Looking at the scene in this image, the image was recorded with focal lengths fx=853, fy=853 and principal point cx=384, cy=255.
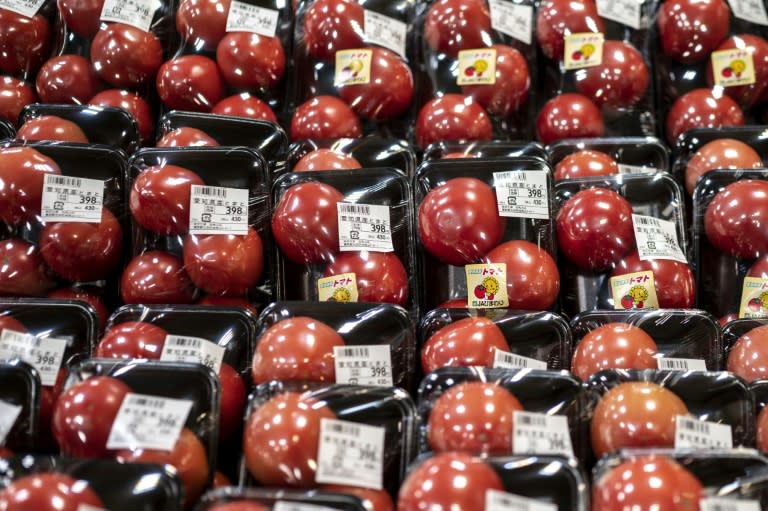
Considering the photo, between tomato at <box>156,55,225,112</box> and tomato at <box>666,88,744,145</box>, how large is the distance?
1.40 metres

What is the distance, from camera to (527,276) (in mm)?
1935

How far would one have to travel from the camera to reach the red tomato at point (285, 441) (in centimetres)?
141

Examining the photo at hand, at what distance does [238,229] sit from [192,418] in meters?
0.60

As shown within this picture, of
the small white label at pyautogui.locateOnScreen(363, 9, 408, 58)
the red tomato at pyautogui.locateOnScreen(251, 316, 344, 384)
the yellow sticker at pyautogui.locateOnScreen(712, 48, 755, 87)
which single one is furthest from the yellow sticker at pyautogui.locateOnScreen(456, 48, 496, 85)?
the red tomato at pyautogui.locateOnScreen(251, 316, 344, 384)

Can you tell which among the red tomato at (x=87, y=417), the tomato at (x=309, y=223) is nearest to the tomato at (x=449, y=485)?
the red tomato at (x=87, y=417)

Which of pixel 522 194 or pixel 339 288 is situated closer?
pixel 339 288

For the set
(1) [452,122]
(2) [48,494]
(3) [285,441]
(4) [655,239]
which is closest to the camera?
(2) [48,494]

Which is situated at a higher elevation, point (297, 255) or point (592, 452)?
point (297, 255)

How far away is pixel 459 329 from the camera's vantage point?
69.4 inches

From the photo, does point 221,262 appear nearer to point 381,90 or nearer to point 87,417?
point 87,417

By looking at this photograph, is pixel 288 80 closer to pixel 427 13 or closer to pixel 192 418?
pixel 427 13

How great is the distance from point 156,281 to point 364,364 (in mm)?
567

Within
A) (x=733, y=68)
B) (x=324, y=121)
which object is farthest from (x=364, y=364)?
(x=733, y=68)

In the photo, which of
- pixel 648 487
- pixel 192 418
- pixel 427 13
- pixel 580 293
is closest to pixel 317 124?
pixel 427 13
